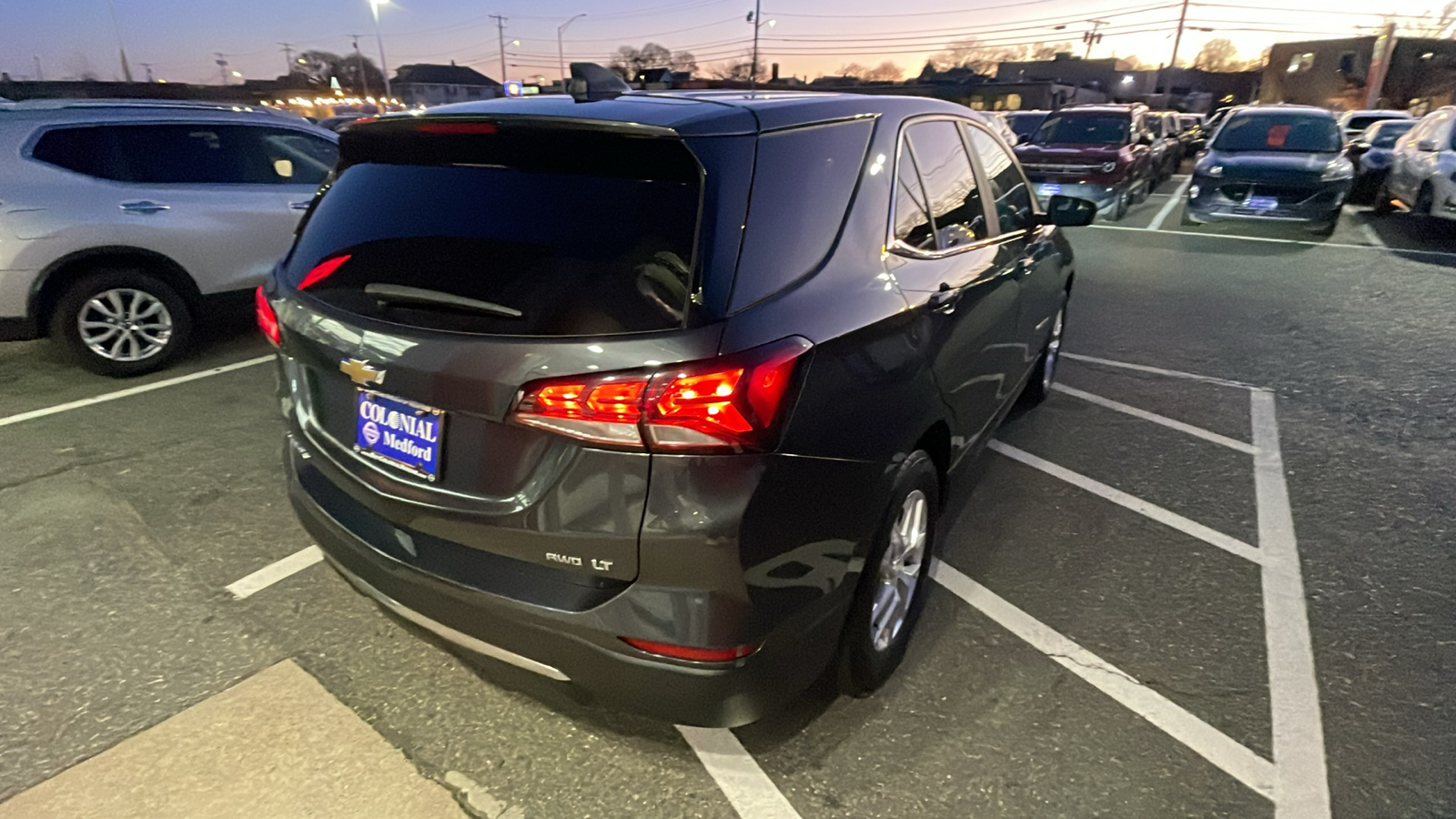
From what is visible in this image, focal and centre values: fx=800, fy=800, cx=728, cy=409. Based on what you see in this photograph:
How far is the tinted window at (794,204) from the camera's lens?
1.84m

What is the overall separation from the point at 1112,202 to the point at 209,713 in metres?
12.9

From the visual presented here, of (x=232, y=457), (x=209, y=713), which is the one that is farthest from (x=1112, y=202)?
(x=209, y=713)

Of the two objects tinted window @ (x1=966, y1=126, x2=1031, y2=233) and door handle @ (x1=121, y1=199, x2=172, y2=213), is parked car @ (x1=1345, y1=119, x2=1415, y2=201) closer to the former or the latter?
tinted window @ (x1=966, y1=126, x2=1031, y2=233)

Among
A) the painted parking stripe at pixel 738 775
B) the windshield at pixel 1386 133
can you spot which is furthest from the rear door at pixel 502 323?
the windshield at pixel 1386 133

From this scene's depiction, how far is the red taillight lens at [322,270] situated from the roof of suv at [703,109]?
46 cm

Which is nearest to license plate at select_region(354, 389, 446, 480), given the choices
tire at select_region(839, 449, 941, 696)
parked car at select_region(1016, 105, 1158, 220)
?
tire at select_region(839, 449, 941, 696)

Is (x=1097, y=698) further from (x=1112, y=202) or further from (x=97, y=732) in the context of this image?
(x=1112, y=202)

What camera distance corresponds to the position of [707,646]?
1.81m

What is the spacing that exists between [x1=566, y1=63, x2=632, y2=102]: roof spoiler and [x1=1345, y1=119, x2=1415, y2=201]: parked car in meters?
14.3

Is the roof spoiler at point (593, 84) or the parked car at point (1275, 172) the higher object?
the roof spoiler at point (593, 84)

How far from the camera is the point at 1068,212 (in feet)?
13.8

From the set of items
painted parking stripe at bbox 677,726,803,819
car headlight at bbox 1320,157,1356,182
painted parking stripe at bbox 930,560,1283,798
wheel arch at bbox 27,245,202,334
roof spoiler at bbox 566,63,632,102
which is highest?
roof spoiler at bbox 566,63,632,102

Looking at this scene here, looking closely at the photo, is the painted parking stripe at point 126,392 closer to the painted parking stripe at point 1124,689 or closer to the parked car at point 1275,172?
the painted parking stripe at point 1124,689

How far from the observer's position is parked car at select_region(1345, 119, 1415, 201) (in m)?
13.9
